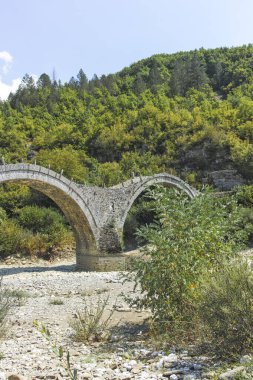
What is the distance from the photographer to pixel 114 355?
210 inches

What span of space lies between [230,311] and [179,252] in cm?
178

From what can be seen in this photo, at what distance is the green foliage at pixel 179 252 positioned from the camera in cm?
620

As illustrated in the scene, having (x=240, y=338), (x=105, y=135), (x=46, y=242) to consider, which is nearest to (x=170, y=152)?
(x=105, y=135)

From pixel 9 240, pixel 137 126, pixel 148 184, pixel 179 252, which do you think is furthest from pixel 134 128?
pixel 179 252

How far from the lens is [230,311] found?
467 centimetres

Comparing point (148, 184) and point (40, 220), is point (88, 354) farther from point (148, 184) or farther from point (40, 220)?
point (40, 220)

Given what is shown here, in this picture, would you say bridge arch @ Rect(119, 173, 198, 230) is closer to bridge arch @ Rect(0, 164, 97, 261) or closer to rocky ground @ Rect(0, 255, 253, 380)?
bridge arch @ Rect(0, 164, 97, 261)

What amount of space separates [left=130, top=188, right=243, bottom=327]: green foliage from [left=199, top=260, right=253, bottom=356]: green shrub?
978 mm

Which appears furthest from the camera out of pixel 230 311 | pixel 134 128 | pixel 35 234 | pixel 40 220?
pixel 134 128

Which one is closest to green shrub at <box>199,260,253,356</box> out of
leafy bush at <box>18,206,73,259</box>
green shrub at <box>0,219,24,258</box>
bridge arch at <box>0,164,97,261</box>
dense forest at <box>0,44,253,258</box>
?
bridge arch at <box>0,164,97,261</box>

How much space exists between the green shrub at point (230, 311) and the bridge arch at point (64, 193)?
36.1ft

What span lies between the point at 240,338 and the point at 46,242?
18414 mm

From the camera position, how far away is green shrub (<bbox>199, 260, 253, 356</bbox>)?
4586 mm

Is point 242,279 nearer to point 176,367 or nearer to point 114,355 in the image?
point 176,367
